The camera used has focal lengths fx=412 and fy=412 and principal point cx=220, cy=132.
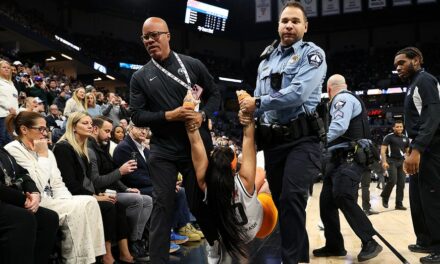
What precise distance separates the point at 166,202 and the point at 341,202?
5.44ft

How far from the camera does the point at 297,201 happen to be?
7.92 ft

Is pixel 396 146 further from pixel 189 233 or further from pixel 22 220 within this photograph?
pixel 22 220

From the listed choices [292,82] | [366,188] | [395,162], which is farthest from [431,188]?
[395,162]

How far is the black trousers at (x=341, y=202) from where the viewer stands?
351 cm

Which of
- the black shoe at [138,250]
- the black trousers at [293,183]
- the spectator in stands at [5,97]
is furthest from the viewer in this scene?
the spectator in stands at [5,97]

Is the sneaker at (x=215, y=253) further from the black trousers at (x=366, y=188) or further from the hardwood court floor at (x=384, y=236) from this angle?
the black trousers at (x=366, y=188)

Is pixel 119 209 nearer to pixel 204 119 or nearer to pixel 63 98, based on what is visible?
pixel 204 119

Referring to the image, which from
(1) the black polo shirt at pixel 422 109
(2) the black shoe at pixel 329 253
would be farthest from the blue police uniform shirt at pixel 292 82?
(2) the black shoe at pixel 329 253

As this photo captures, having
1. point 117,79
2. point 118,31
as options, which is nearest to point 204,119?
point 117,79

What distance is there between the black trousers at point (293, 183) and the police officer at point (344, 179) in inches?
43.9

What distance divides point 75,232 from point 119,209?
640 millimetres

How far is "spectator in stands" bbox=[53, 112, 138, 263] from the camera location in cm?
361

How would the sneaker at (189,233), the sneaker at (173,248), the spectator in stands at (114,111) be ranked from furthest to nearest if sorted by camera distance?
1. the spectator in stands at (114,111)
2. the sneaker at (189,233)
3. the sneaker at (173,248)

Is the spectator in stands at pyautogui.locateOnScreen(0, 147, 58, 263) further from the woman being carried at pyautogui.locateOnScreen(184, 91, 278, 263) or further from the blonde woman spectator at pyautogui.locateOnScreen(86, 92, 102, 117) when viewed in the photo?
the blonde woman spectator at pyautogui.locateOnScreen(86, 92, 102, 117)
